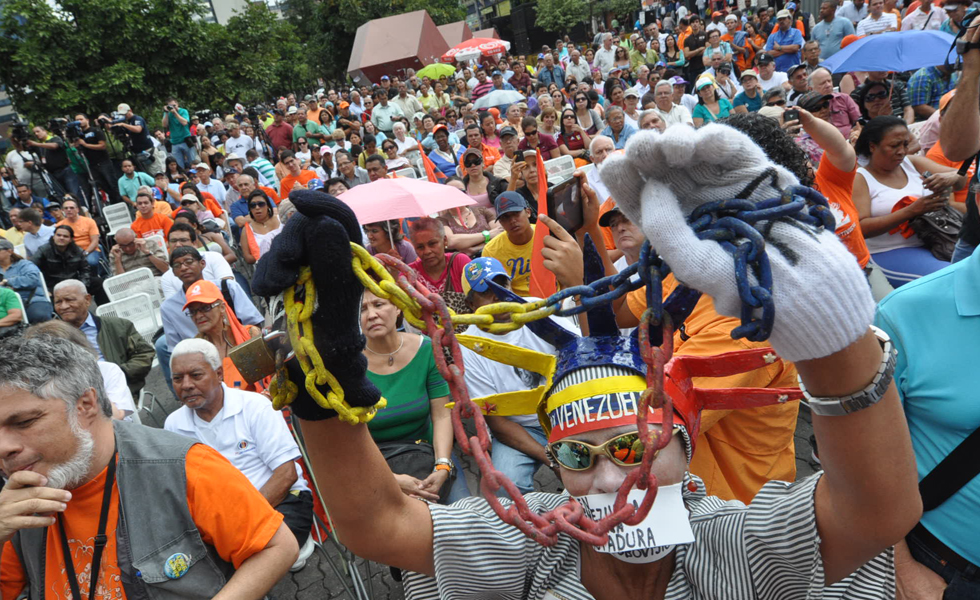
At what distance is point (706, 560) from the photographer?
1.60 metres

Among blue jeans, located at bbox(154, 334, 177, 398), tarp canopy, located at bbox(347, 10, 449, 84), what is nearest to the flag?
blue jeans, located at bbox(154, 334, 177, 398)

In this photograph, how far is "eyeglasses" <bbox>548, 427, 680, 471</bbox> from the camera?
1.58 metres

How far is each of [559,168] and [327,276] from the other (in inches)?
319

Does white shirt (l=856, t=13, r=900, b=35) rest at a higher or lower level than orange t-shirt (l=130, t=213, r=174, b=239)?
higher

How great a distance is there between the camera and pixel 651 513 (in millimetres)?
1556

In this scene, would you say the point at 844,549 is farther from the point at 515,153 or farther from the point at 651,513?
the point at 515,153

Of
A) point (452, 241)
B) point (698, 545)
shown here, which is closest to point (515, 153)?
point (452, 241)

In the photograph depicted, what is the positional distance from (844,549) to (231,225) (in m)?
10.8

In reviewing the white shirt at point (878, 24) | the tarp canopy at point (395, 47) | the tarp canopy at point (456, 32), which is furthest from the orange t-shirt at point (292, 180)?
the tarp canopy at point (456, 32)

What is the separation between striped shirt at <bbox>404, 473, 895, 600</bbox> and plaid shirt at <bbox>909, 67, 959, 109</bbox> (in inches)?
300

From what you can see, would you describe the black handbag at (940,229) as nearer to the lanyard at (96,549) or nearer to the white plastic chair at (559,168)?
the lanyard at (96,549)

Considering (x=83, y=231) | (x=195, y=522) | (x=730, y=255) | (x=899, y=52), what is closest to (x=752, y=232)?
(x=730, y=255)

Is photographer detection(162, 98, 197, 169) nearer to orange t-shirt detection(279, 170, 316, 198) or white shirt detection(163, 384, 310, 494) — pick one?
orange t-shirt detection(279, 170, 316, 198)

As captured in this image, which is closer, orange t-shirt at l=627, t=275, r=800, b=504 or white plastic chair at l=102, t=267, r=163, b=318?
orange t-shirt at l=627, t=275, r=800, b=504
